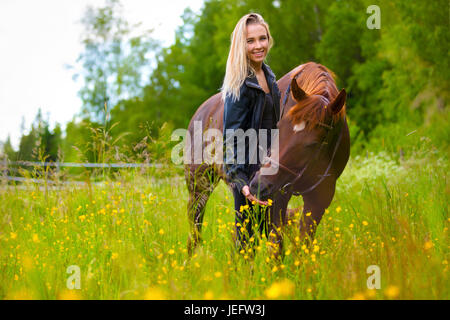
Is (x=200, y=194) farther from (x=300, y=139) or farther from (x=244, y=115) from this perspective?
(x=300, y=139)

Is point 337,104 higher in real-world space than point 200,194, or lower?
higher

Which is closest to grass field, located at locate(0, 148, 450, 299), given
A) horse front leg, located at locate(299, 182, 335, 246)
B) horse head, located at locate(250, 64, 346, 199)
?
horse front leg, located at locate(299, 182, 335, 246)

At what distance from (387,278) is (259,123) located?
1.42m

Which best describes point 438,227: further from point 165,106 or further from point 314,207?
point 165,106

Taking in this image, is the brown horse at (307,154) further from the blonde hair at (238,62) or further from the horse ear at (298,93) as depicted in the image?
the blonde hair at (238,62)

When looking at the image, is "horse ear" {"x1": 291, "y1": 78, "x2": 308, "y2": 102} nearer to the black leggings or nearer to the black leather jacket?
the black leather jacket

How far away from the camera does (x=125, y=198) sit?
163 inches

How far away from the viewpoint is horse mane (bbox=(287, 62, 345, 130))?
2969mm

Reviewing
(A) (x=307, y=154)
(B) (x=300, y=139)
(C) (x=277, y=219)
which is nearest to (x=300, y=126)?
(B) (x=300, y=139)

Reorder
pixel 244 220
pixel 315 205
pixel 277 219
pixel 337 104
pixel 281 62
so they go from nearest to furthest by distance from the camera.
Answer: pixel 337 104 → pixel 244 220 → pixel 277 219 → pixel 315 205 → pixel 281 62

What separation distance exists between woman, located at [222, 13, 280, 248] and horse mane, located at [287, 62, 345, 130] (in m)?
0.28

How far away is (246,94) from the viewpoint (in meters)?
3.12

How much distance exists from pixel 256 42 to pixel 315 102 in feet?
2.16
